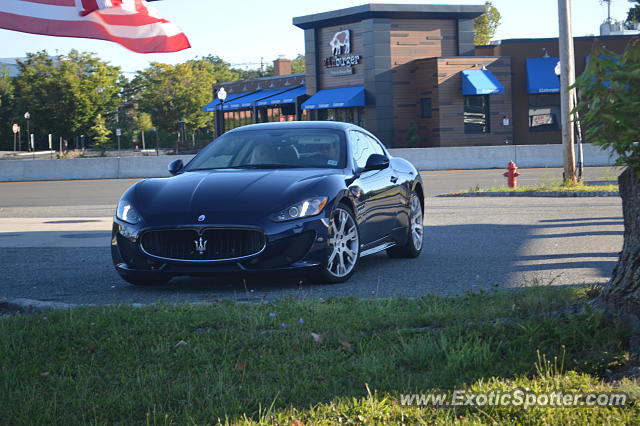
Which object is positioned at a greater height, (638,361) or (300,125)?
(300,125)

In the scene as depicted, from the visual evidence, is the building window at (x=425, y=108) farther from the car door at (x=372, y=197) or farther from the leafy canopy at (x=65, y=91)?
the car door at (x=372, y=197)

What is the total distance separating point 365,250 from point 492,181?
1678 cm

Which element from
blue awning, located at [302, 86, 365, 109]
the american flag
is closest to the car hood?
the american flag

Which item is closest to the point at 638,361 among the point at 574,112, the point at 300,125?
the point at 574,112

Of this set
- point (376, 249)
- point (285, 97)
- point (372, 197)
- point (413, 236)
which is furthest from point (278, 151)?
point (285, 97)

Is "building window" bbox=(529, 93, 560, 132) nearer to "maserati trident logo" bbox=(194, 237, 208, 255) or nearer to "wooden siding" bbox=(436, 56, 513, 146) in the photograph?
"wooden siding" bbox=(436, 56, 513, 146)

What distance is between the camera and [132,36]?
7.59 metres

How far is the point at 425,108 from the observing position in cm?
4850

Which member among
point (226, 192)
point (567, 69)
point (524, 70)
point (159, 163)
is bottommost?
point (226, 192)

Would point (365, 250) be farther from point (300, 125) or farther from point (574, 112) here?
point (574, 112)

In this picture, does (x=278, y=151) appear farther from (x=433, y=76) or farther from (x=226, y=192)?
(x=433, y=76)

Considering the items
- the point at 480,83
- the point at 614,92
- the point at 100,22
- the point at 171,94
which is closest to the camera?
the point at 614,92

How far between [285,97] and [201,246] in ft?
167

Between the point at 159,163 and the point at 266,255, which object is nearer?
the point at 266,255
